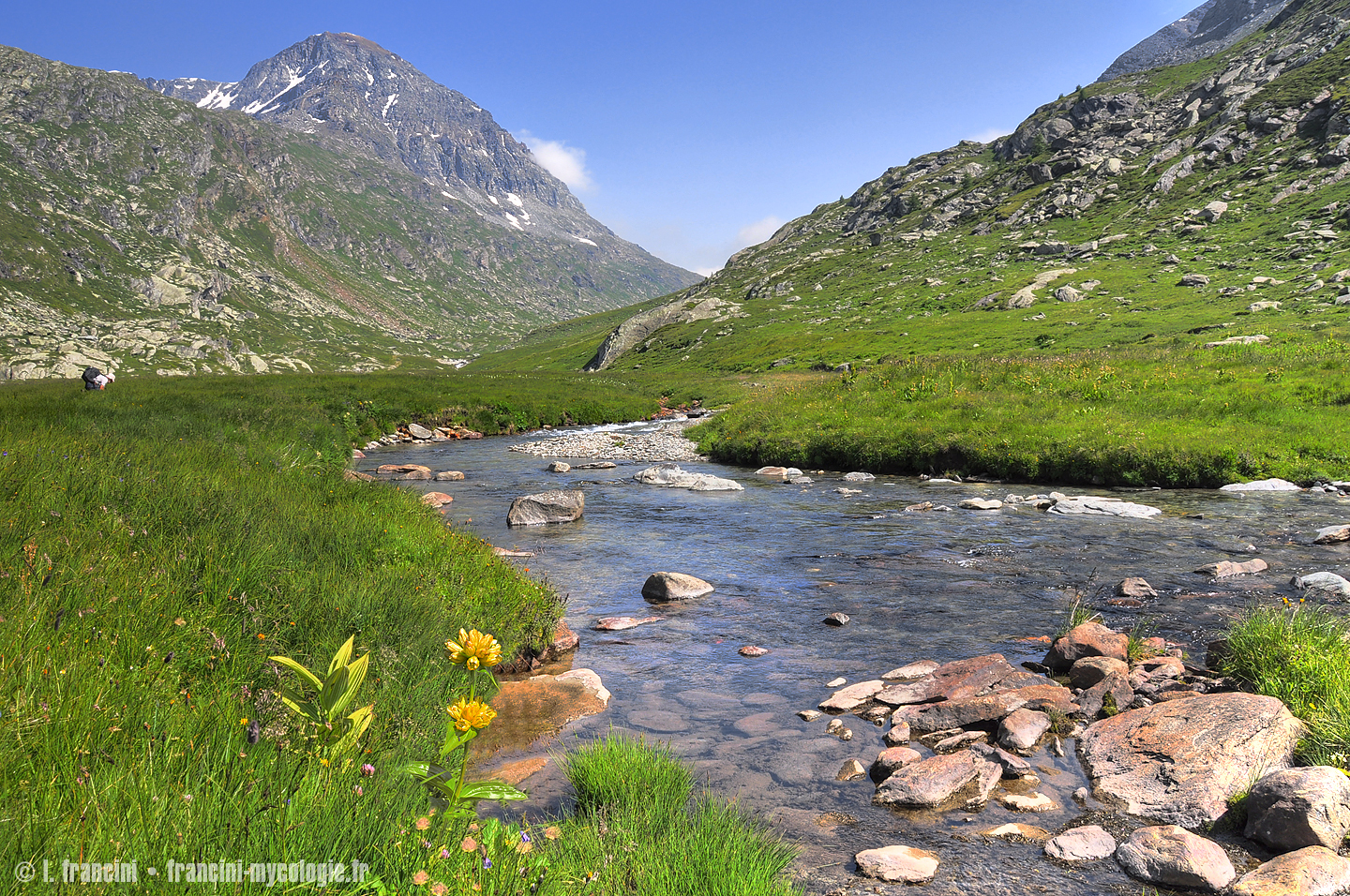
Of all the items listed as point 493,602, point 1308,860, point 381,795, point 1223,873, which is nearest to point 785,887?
point 381,795

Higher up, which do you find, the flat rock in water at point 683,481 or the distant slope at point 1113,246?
the distant slope at point 1113,246

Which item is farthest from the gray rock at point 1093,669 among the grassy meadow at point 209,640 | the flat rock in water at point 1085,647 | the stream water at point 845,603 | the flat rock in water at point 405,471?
the flat rock in water at point 405,471

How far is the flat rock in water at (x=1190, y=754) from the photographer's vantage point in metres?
5.82

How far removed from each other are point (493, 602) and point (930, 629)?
6731mm

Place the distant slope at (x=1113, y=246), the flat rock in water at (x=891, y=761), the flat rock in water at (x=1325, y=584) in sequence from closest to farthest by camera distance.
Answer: the flat rock in water at (x=891, y=761) → the flat rock in water at (x=1325, y=584) → the distant slope at (x=1113, y=246)

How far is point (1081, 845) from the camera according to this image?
5.29 metres

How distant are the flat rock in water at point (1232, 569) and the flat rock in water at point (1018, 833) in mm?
9850

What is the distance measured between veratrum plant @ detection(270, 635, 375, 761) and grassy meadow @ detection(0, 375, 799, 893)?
0.37 feet

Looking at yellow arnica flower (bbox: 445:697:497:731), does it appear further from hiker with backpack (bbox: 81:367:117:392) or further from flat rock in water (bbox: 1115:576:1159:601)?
hiker with backpack (bbox: 81:367:117:392)

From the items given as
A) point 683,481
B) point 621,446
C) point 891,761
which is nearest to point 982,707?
point 891,761

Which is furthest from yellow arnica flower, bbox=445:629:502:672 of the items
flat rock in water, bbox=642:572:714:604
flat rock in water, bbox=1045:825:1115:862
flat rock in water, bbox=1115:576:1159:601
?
flat rock in water, bbox=1115:576:1159:601

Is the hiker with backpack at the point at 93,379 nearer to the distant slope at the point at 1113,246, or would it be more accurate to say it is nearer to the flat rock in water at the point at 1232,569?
the flat rock in water at the point at 1232,569

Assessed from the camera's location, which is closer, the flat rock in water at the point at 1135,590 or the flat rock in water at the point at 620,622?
the flat rock in water at the point at 620,622

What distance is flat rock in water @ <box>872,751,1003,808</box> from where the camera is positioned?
19.6ft
